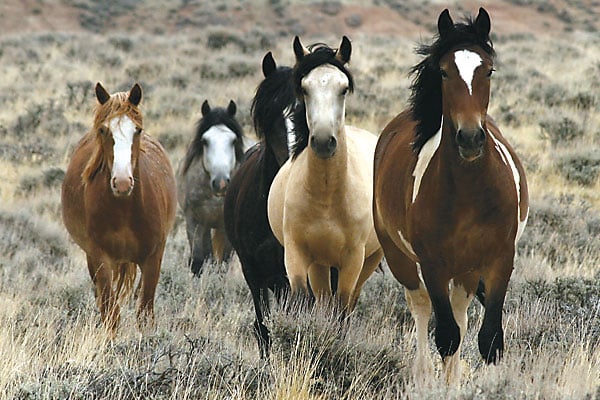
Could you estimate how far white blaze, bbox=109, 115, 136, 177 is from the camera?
5.89 metres

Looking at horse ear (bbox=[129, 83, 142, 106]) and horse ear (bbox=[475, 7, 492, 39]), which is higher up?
horse ear (bbox=[475, 7, 492, 39])

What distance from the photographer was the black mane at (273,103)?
679cm

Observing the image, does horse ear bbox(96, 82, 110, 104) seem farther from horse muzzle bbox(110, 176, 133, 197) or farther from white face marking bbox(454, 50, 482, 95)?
white face marking bbox(454, 50, 482, 95)

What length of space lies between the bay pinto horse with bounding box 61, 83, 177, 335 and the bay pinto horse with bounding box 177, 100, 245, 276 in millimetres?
2562

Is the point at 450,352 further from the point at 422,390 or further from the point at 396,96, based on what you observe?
the point at 396,96

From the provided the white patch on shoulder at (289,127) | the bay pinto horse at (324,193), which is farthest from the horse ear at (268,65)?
the bay pinto horse at (324,193)

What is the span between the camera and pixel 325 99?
5266 millimetres

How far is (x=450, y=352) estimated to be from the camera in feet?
15.5

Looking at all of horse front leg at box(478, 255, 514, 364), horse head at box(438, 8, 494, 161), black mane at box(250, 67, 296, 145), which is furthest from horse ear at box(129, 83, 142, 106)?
horse front leg at box(478, 255, 514, 364)

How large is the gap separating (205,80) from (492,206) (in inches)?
686

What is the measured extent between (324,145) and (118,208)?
1973mm

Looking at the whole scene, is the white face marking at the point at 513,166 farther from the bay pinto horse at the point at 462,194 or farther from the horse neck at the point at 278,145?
the horse neck at the point at 278,145

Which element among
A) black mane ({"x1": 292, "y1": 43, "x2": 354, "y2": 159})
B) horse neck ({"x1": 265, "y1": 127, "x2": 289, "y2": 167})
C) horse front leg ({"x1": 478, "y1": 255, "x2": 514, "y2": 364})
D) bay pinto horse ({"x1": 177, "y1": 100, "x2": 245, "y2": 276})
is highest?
black mane ({"x1": 292, "y1": 43, "x2": 354, "y2": 159})

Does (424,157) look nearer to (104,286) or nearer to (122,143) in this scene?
(122,143)
